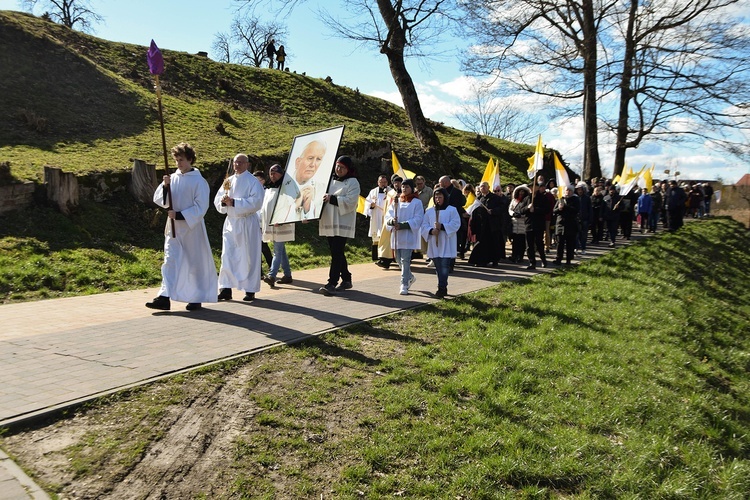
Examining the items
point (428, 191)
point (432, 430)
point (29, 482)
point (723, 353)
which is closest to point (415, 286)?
point (428, 191)

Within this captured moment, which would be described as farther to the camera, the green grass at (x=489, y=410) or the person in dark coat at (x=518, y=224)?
the person in dark coat at (x=518, y=224)

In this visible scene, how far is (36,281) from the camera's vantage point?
10.1 meters

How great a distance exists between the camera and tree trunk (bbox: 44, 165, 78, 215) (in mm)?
12391

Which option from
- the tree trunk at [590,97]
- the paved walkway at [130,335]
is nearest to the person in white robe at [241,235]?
the paved walkway at [130,335]

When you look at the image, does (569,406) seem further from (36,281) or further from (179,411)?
(36,281)

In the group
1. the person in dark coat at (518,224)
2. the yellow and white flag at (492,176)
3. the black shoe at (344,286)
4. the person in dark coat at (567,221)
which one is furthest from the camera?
the yellow and white flag at (492,176)

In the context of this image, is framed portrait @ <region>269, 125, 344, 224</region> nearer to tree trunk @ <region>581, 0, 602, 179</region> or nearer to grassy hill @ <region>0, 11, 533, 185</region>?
grassy hill @ <region>0, 11, 533, 185</region>

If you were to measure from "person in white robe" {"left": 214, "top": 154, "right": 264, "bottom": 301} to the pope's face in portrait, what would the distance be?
0.75 metres

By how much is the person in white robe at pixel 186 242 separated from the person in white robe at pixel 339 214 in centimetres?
220

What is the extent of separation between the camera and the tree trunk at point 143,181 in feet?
46.1

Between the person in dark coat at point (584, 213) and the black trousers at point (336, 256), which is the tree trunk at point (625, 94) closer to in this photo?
the person in dark coat at point (584, 213)

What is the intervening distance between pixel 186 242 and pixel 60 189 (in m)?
5.10

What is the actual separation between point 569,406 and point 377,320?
9.59ft

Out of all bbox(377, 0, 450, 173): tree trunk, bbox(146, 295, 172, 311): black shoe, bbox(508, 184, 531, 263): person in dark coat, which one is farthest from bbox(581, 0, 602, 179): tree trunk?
bbox(146, 295, 172, 311): black shoe
